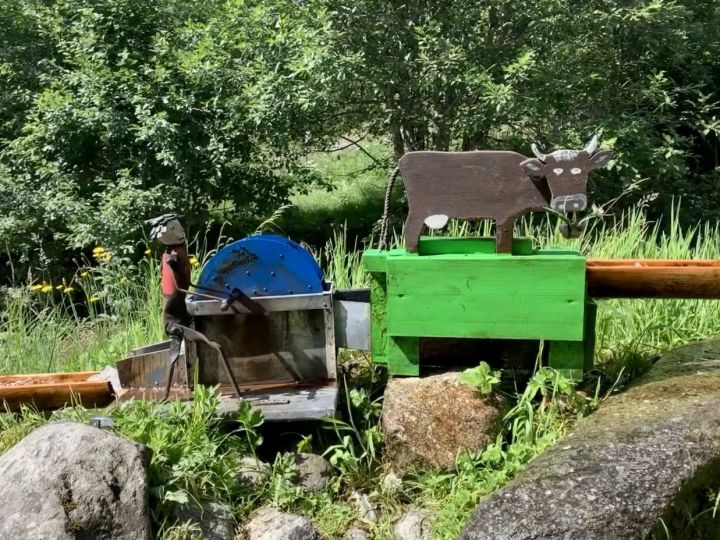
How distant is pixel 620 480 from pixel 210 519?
154 centimetres

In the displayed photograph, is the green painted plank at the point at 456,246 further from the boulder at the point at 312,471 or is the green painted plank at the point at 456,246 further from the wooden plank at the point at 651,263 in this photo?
the boulder at the point at 312,471

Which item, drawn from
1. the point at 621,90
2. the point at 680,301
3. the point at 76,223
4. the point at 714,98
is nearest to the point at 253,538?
the point at 680,301

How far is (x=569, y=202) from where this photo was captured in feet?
10.1

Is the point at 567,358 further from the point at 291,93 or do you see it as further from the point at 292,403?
the point at 291,93

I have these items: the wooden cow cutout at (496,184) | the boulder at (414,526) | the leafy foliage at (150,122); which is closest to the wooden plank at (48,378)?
the boulder at (414,526)

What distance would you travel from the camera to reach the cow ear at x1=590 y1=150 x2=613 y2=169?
10.1 ft

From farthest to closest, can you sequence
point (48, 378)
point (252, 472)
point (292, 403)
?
1. point (48, 378)
2. point (292, 403)
3. point (252, 472)

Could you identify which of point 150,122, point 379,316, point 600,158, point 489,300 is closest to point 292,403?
point 379,316

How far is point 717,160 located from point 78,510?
9.55 metres

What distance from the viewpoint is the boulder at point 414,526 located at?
2.98 metres

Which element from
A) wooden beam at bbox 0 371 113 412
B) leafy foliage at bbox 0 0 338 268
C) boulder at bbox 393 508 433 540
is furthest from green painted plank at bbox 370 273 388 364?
leafy foliage at bbox 0 0 338 268

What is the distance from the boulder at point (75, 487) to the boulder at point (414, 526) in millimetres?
967

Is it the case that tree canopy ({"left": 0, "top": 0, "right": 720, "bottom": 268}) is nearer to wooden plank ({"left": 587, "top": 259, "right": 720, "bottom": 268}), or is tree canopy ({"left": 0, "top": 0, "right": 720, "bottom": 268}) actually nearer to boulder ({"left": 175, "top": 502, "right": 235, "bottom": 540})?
wooden plank ({"left": 587, "top": 259, "right": 720, "bottom": 268})

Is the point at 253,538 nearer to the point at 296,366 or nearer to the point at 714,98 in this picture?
the point at 296,366
